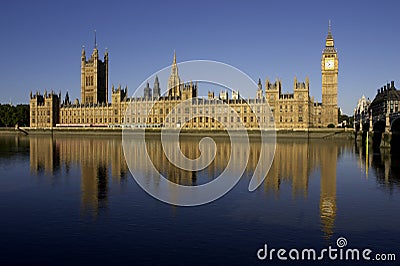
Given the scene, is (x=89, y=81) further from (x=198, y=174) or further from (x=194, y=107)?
(x=198, y=174)

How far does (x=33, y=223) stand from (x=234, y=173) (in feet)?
62.6

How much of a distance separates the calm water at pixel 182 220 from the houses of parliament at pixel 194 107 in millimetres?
77682

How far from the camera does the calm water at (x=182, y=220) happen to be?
14.8 metres

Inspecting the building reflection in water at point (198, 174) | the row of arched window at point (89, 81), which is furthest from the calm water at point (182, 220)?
the row of arched window at point (89, 81)

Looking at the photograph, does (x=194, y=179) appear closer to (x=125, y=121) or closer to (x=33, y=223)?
(x=33, y=223)

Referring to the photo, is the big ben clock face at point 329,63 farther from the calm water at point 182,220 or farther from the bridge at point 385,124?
the calm water at point 182,220

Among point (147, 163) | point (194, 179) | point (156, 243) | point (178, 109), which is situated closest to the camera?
point (156, 243)

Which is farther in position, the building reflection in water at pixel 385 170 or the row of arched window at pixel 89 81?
the row of arched window at pixel 89 81

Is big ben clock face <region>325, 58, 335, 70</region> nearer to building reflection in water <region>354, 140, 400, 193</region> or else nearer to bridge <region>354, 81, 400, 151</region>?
bridge <region>354, 81, 400, 151</region>

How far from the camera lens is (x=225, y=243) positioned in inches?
621

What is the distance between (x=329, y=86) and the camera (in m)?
121

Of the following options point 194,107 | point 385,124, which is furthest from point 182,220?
point 194,107

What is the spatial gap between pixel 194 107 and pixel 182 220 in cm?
10256

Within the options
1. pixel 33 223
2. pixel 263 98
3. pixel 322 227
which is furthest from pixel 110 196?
pixel 263 98
